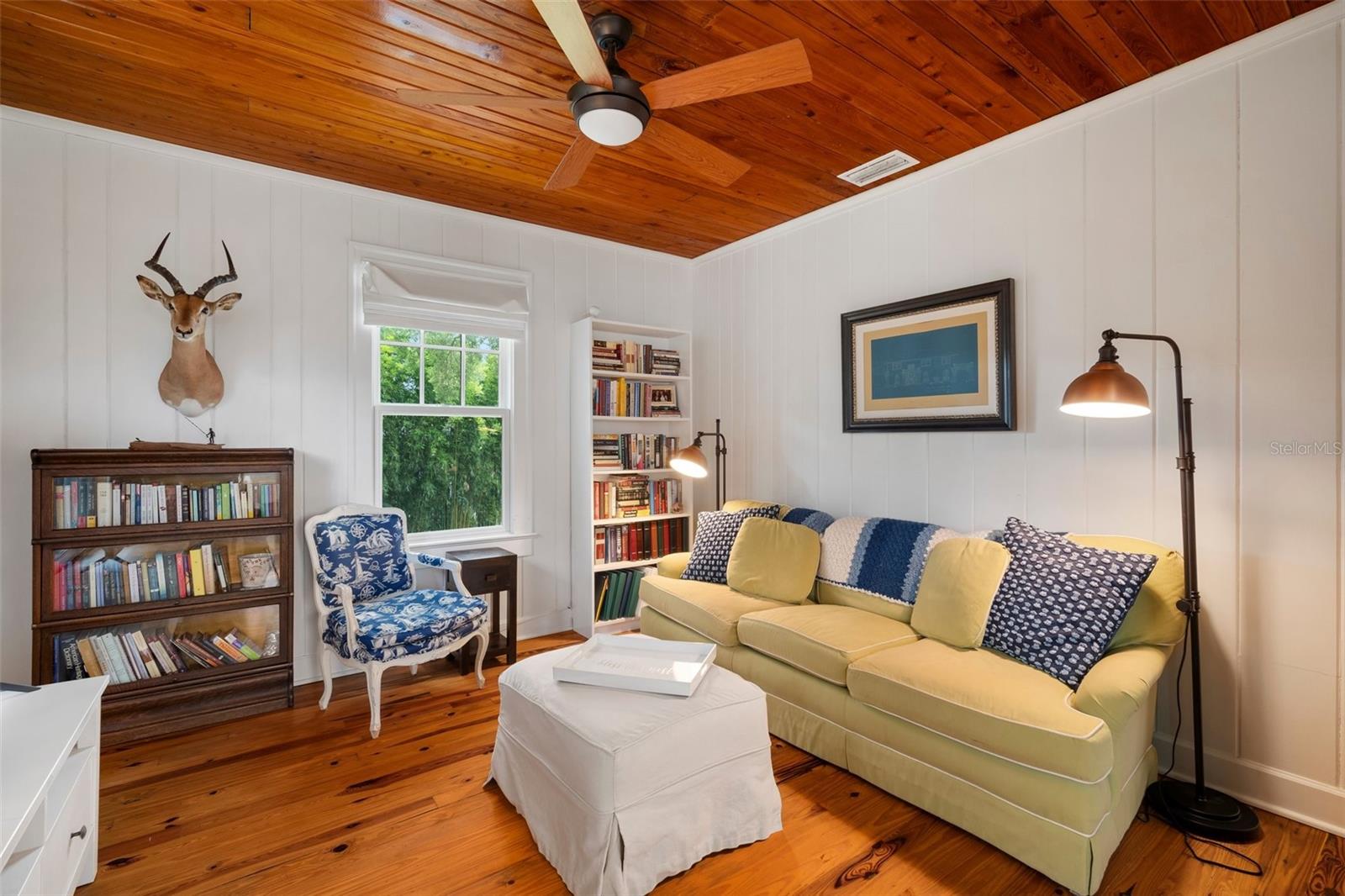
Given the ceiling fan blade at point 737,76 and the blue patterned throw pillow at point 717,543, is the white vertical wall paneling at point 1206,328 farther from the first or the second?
the blue patterned throw pillow at point 717,543

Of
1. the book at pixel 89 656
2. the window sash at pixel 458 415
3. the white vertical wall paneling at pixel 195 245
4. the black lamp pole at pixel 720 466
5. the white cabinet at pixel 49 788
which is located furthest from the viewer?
the black lamp pole at pixel 720 466

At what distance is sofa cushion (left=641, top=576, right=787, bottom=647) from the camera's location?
3.00 metres

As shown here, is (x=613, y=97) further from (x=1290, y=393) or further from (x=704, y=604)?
(x=1290, y=393)

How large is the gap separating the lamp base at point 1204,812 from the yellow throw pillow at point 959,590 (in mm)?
726

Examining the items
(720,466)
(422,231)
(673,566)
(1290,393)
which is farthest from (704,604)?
(422,231)

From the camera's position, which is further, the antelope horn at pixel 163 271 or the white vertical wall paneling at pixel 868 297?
the white vertical wall paneling at pixel 868 297

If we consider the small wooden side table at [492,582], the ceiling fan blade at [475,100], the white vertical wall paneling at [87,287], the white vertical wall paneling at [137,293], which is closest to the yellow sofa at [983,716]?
the small wooden side table at [492,582]

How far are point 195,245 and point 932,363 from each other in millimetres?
3596

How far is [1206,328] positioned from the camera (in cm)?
229

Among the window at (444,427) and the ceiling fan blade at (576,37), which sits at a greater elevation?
the ceiling fan blade at (576,37)

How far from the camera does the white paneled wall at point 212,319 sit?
105 inches

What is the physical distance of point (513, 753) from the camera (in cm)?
219

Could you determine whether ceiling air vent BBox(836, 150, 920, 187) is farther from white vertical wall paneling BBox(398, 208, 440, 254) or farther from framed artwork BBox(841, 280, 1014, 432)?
white vertical wall paneling BBox(398, 208, 440, 254)

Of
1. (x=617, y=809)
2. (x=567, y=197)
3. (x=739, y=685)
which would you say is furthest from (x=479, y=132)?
(x=617, y=809)
